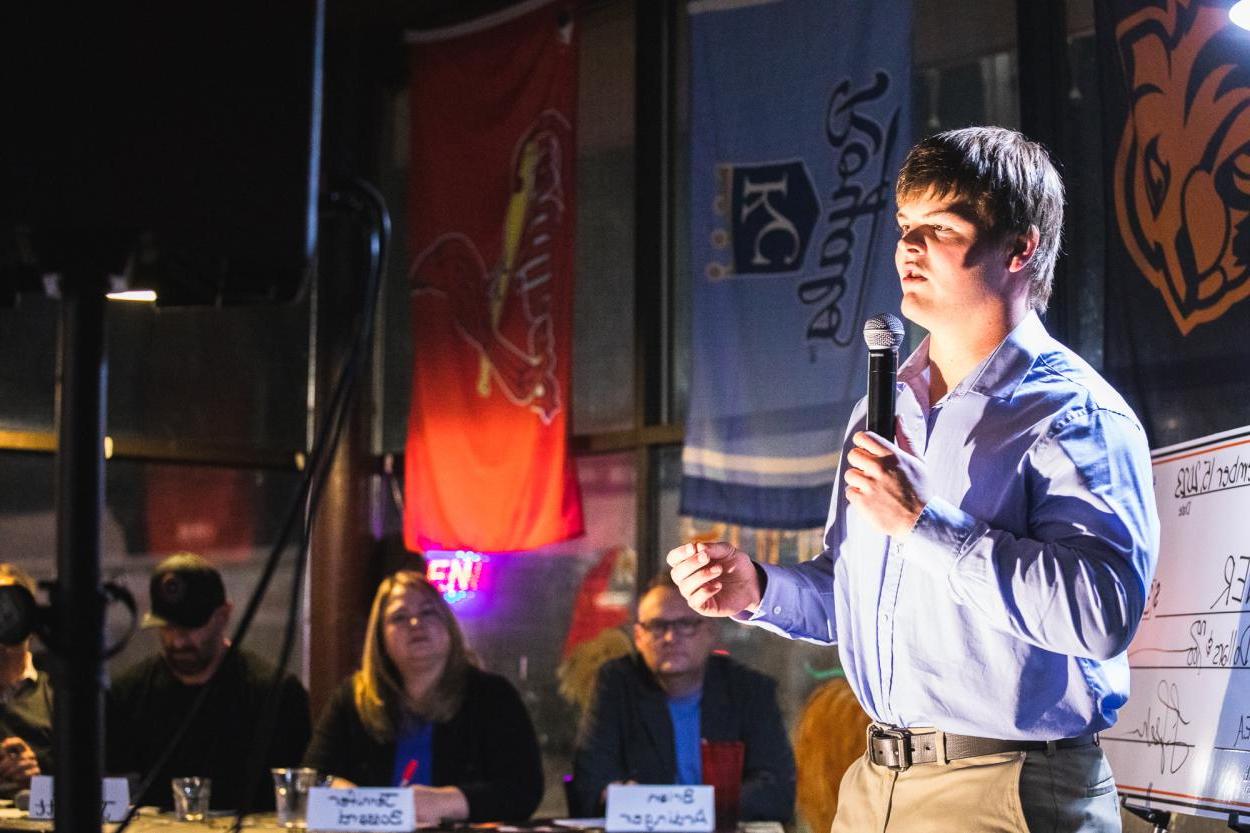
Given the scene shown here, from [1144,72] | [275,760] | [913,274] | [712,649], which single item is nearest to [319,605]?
[275,760]

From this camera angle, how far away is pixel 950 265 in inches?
69.0

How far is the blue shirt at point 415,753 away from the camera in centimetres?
376

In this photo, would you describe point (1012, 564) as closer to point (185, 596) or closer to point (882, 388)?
point (882, 388)

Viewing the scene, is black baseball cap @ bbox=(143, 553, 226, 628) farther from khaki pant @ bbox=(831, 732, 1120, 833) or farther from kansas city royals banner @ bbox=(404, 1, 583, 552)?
khaki pant @ bbox=(831, 732, 1120, 833)

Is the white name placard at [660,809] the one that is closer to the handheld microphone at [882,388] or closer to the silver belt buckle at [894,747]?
the silver belt buckle at [894,747]

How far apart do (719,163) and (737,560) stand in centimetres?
302

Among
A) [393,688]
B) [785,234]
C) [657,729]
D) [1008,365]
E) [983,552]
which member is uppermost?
[785,234]

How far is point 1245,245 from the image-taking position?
2828 millimetres

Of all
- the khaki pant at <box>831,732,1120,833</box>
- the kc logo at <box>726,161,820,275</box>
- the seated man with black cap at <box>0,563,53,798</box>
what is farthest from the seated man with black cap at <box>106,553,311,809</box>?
the khaki pant at <box>831,732,1120,833</box>

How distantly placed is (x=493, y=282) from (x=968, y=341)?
3775 millimetres

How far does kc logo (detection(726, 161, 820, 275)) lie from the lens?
4449mm

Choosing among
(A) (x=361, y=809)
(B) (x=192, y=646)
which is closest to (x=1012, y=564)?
(A) (x=361, y=809)

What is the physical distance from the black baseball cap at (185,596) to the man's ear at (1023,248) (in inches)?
119

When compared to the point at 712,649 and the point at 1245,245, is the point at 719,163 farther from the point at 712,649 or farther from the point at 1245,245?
the point at 1245,245
